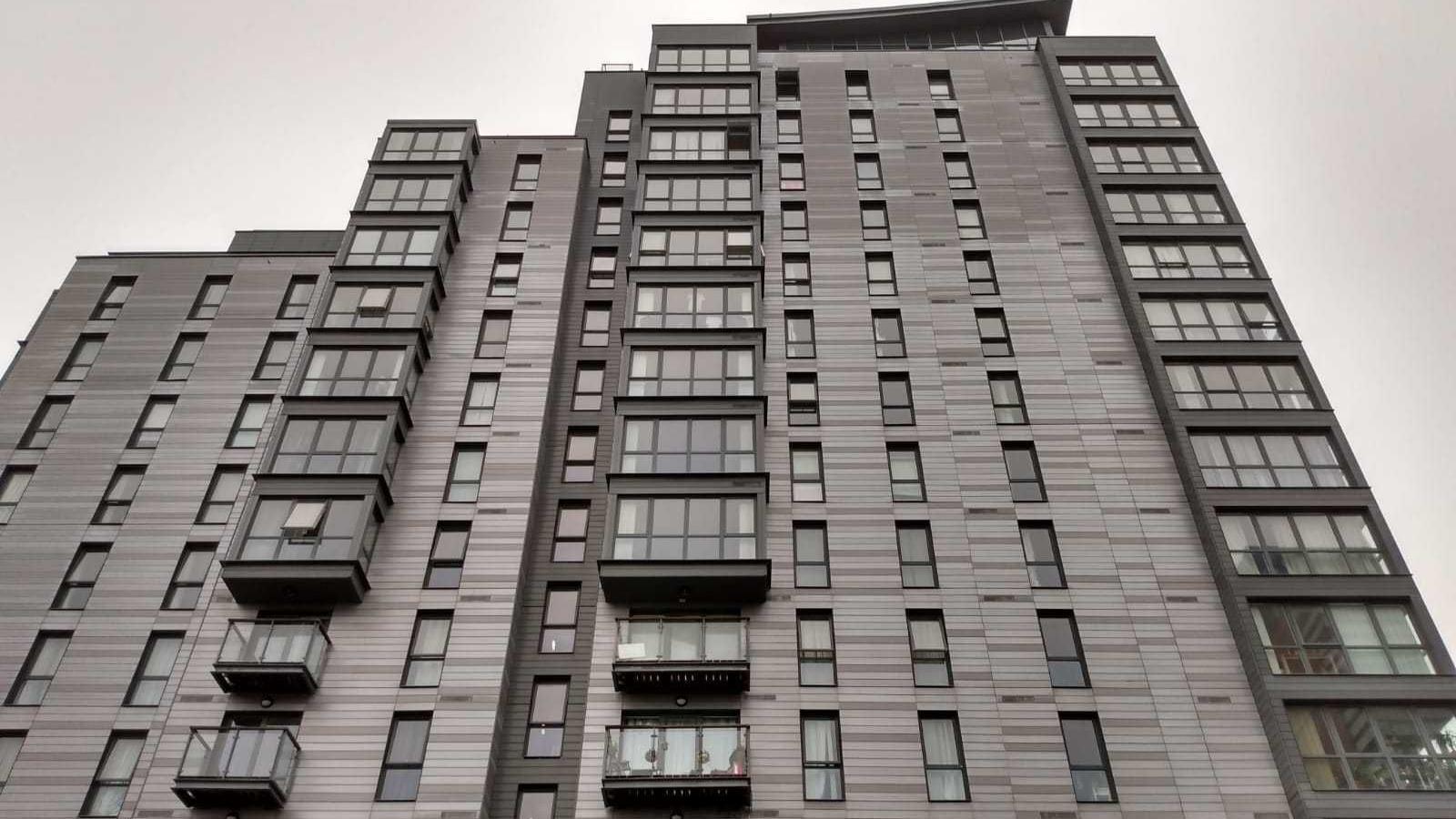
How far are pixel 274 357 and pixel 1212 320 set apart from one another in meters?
32.0

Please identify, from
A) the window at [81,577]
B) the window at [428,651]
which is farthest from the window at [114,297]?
the window at [428,651]

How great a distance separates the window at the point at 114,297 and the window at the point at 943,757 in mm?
32799

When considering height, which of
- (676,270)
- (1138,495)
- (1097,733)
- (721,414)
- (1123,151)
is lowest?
(1097,733)

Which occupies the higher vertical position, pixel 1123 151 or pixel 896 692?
pixel 1123 151

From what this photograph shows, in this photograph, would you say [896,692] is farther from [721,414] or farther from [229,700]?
[229,700]

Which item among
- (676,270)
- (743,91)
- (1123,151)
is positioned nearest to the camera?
(676,270)

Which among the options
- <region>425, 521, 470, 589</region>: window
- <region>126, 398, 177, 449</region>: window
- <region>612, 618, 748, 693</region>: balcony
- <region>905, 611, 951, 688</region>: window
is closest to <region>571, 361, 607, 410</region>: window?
<region>425, 521, 470, 589</region>: window

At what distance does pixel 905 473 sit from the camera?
33.4 metres

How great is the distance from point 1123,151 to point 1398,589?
20536 mm

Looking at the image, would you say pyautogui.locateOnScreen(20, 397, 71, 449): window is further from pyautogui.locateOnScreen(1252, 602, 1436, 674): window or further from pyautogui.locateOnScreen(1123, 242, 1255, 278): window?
pyautogui.locateOnScreen(1252, 602, 1436, 674): window

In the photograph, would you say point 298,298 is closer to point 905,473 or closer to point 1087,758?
point 905,473

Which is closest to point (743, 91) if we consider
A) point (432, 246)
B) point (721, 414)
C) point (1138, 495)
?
point (432, 246)

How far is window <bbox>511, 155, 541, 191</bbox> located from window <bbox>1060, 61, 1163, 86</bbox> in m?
22.1

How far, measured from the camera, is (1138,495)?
32344mm
